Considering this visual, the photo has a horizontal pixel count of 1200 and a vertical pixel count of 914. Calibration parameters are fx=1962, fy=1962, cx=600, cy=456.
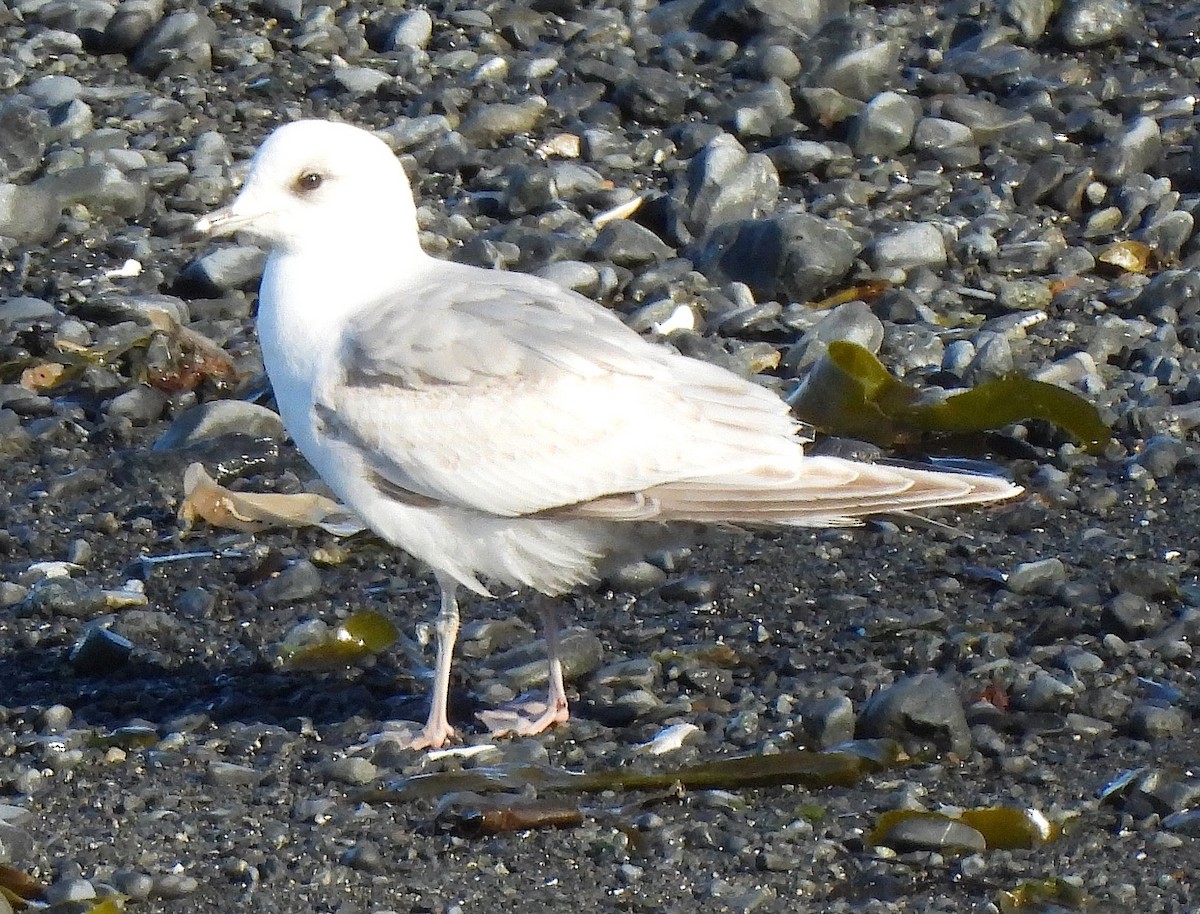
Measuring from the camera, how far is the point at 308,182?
5.30 meters

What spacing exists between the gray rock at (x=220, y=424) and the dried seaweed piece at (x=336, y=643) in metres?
1.35

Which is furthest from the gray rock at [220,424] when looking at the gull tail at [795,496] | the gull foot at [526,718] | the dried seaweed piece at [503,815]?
the dried seaweed piece at [503,815]

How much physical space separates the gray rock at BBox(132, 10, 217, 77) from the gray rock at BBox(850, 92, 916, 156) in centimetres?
304

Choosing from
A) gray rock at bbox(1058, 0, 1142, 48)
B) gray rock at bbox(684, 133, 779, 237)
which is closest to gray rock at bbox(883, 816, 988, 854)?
gray rock at bbox(684, 133, 779, 237)

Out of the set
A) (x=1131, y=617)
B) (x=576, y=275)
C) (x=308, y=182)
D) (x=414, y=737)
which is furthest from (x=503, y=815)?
(x=576, y=275)

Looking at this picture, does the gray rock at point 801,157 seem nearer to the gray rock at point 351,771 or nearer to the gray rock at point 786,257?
the gray rock at point 786,257

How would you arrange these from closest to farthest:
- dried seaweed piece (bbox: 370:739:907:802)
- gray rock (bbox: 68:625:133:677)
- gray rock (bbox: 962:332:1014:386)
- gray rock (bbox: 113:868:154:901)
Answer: gray rock (bbox: 113:868:154:901) → dried seaweed piece (bbox: 370:739:907:802) → gray rock (bbox: 68:625:133:677) → gray rock (bbox: 962:332:1014:386)

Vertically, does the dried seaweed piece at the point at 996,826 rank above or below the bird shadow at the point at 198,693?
above

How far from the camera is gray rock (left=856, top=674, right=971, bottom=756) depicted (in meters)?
4.57

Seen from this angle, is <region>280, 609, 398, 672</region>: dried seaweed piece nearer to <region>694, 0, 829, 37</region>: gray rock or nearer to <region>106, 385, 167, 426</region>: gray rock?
<region>106, 385, 167, 426</region>: gray rock

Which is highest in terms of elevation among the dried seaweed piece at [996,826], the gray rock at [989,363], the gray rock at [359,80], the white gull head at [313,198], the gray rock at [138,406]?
the white gull head at [313,198]

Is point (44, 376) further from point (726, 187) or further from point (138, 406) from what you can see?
point (726, 187)

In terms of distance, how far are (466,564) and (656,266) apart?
2726 mm

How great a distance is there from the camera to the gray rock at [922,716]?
4.57m
